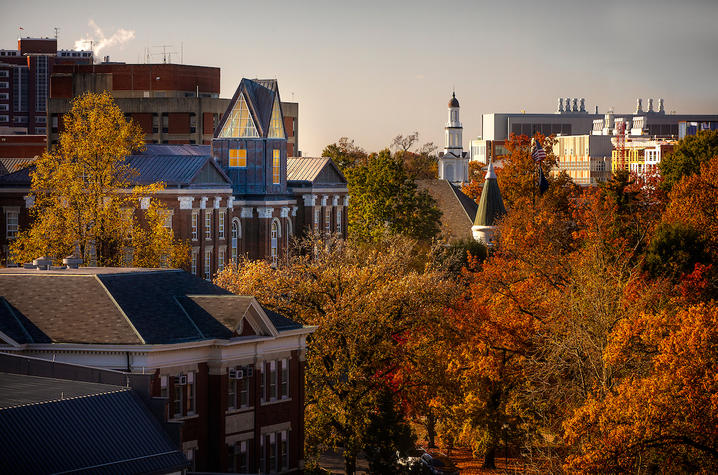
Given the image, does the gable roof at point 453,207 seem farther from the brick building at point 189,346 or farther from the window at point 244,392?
the window at point 244,392

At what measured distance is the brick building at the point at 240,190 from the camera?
96.5 meters

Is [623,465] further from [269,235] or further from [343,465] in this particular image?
[269,235]

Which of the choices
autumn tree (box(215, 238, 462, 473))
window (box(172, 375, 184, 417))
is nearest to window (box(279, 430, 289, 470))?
autumn tree (box(215, 238, 462, 473))

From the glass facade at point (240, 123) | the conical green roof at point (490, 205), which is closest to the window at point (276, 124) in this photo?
the glass facade at point (240, 123)

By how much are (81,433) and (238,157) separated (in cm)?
6652

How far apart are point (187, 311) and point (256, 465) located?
21.7 ft

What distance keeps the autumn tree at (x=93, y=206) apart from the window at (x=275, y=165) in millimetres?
22033

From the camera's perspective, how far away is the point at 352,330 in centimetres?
6431

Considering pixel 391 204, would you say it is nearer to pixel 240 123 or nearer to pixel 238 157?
pixel 238 157

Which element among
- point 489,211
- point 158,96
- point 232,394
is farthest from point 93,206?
point 158,96

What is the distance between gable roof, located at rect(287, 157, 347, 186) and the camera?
384 ft

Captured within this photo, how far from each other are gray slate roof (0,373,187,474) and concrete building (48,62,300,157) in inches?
4224

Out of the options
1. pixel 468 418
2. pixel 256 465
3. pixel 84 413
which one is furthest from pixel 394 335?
pixel 84 413

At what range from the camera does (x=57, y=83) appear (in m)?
162
